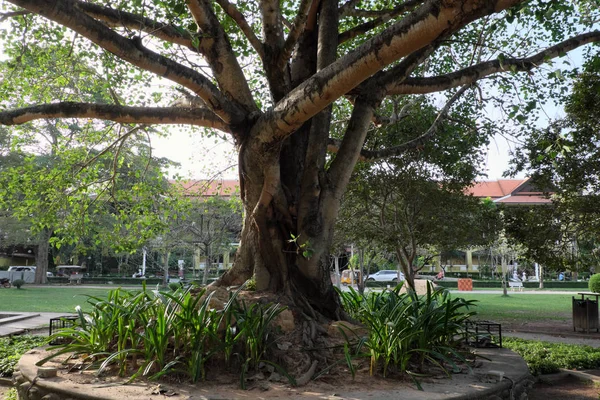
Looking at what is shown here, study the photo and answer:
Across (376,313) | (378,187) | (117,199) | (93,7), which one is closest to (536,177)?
(378,187)

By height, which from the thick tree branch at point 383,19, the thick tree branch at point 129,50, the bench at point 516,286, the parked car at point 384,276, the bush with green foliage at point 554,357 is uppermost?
the thick tree branch at point 383,19

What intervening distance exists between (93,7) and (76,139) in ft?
13.7

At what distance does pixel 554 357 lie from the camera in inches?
331

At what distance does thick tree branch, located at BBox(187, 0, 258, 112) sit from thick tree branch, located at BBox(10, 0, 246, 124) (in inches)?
13.9

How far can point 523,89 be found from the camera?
353 inches

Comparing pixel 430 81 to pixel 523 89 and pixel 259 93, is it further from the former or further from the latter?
pixel 259 93

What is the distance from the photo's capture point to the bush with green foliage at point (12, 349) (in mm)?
6805

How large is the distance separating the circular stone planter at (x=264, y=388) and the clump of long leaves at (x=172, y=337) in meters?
0.20

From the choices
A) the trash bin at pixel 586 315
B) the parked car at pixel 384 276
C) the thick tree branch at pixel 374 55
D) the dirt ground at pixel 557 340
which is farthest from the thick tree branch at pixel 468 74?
the parked car at pixel 384 276

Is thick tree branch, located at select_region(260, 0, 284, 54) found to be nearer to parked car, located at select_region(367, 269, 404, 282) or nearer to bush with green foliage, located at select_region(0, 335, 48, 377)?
bush with green foliage, located at select_region(0, 335, 48, 377)

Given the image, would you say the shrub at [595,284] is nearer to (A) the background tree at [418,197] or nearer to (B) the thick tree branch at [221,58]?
(A) the background tree at [418,197]

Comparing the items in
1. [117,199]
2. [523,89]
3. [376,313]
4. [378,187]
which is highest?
[523,89]

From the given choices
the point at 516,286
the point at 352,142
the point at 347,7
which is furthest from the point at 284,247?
the point at 516,286

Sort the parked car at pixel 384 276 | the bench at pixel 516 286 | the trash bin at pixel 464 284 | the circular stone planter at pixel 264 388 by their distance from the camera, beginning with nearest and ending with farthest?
the circular stone planter at pixel 264 388 → the trash bin at pixel 464 284 → the bench at pixel 516 286 → the parked car at pixel 384 276
